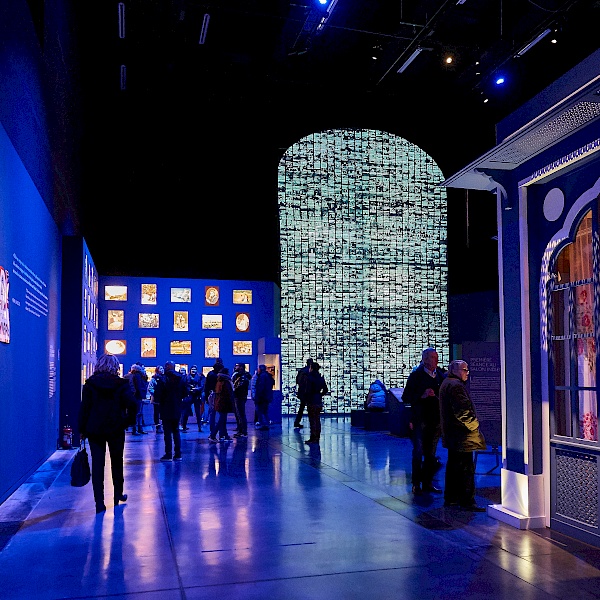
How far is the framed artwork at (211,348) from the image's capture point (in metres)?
21.0

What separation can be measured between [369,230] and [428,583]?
625 inches

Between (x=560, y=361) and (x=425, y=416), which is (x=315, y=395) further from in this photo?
(x=560, y=361)

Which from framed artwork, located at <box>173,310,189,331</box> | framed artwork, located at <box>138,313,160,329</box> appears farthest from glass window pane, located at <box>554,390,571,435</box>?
framed artwork, located at <box>138,313,160,329</box>

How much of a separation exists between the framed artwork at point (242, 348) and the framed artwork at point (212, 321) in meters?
0.79

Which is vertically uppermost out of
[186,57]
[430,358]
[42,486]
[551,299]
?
[186,57]

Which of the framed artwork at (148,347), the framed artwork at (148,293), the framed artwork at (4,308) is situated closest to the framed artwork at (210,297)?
the framed artwork at (148,293)

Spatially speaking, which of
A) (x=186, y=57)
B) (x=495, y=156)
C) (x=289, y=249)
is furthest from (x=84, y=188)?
(x=495, y=156)

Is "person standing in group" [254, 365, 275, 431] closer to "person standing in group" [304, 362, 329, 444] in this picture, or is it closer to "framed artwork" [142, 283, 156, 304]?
"person standing in group" [304, 362, 329, 444]

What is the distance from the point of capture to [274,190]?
Answer: 18766 millimetres

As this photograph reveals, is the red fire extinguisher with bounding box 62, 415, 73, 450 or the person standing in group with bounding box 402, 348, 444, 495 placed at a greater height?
the person standing in group with bounding box 402, 348, 444, 495

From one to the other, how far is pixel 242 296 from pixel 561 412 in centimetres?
1651

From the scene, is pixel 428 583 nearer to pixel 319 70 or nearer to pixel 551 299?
pixel 551 299

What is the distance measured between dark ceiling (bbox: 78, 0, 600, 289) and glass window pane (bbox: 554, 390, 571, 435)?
8629mm

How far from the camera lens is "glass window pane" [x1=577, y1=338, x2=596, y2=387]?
5141 millimetres
